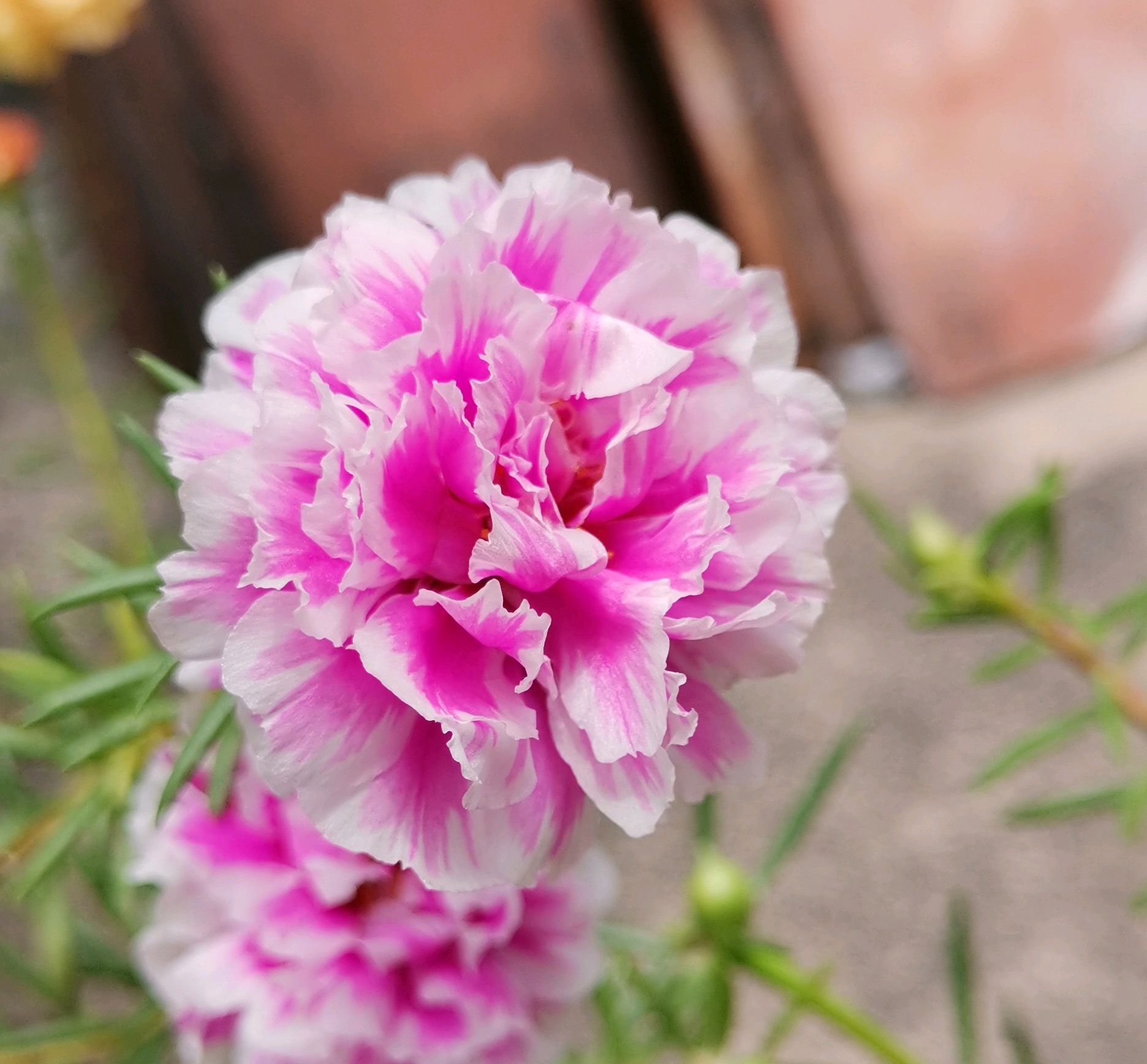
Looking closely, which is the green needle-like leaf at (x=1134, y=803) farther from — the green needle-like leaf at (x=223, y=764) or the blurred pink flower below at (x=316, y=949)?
the green needle-like leaf at (x=223, y=764)

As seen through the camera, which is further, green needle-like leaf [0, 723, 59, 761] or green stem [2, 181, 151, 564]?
green stem [2, 181, 151, 564]

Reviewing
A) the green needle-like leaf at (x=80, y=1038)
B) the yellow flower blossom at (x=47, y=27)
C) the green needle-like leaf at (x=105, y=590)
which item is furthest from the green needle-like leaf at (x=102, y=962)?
the yellow flower blossom at (x=47, y=27)

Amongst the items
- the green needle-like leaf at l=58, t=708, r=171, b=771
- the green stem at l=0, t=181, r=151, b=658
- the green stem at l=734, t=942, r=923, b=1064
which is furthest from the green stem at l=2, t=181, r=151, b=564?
the green stem at l=734, t=942, r=923, b=1064

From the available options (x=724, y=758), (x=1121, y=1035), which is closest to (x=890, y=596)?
(x=1121, y=1035)

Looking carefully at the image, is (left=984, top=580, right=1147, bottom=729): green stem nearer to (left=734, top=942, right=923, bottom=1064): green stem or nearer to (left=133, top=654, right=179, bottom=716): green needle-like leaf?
(left=734, top=942, right=923, bottom=1064): green stem

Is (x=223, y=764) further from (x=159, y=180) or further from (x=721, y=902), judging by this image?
(x=159, y=180)

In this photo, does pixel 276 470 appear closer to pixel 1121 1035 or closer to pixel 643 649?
pixel 643 649
